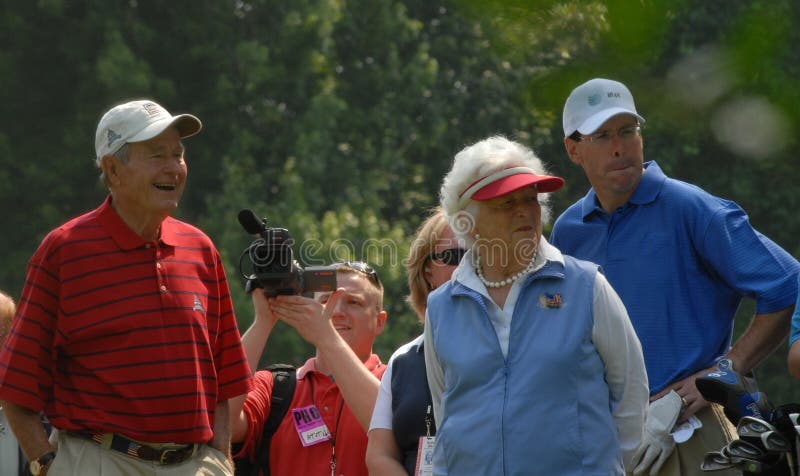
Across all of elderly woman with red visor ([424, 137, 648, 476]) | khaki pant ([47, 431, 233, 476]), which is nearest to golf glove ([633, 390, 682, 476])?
elderly woman with red visor ([424, 137, 648, 476])

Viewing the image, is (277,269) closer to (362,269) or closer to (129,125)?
(129,125)

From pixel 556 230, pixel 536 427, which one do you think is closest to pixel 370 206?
pixel 556 230

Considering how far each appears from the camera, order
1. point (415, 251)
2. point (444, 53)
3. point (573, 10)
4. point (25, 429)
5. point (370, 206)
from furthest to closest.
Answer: point (444, 53) → point (370, 206) → point (573, 10) → point (415, 251) → point (25, 429)

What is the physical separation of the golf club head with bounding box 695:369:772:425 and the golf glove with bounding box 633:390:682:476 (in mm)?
130

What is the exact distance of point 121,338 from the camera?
14.9ft

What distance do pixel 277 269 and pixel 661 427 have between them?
4.77ft

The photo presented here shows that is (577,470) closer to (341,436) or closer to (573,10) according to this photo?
(341,436)

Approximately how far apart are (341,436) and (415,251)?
788mm

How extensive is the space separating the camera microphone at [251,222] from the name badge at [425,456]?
36.9 inches

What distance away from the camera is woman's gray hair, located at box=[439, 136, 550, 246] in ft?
13.8

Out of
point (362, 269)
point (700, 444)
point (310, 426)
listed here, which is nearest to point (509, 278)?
point (700, 444)

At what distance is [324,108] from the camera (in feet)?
71.3

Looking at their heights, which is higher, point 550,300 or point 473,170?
point 473,170

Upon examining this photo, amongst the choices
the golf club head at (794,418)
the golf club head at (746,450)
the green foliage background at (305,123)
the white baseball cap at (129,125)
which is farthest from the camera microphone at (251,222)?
the green foliage background at (305,123)
